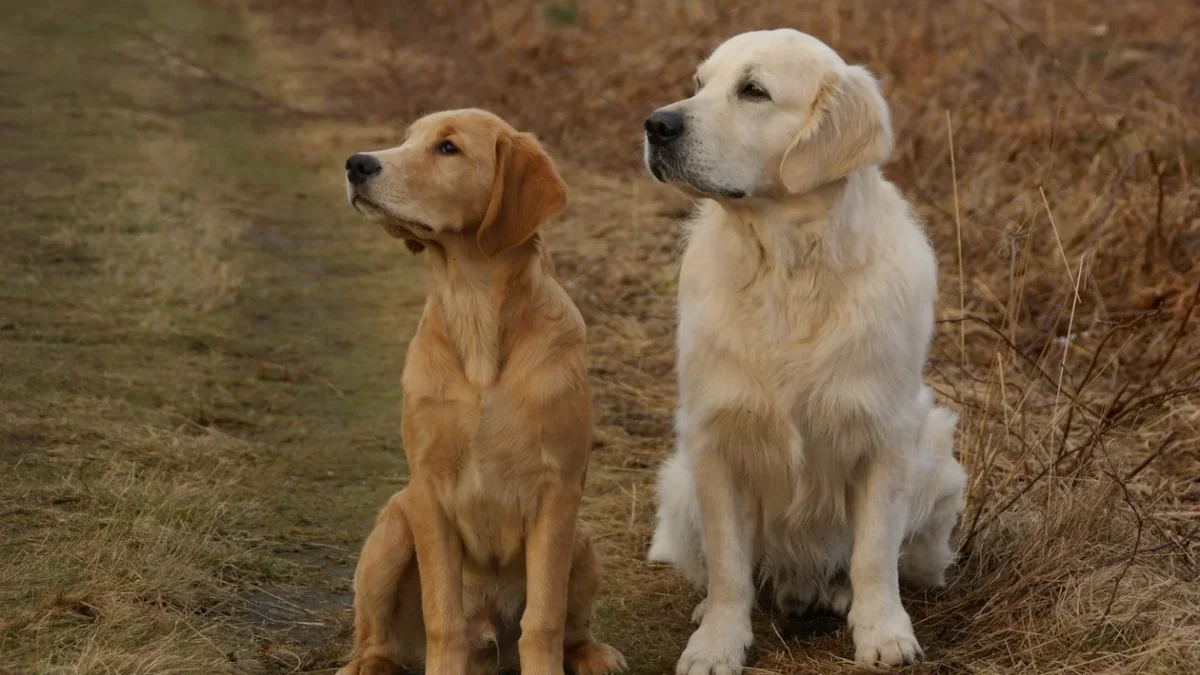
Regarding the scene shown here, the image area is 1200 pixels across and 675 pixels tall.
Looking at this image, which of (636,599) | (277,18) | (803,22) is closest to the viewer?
(636,599)

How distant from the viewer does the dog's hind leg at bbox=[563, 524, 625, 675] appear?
3.73 m

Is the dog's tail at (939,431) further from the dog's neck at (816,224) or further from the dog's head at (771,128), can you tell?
the dog's head at (771,128)

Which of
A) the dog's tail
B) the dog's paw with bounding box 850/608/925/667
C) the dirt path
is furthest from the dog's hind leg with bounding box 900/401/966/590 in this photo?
the dirt path

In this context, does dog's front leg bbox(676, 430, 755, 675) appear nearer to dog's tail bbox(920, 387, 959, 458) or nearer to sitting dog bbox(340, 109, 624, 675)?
sitting dog bbox(340, 109, 624, 675)

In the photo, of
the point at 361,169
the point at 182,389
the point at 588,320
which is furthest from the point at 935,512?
the point at 588,320

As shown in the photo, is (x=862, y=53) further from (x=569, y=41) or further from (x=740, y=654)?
(x=740, y=654)

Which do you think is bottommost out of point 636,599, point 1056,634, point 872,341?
point 636,599

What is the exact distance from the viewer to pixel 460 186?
356 cm

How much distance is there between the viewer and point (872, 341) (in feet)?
12.0

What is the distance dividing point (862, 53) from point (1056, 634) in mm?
7389

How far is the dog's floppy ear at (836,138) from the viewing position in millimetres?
3629

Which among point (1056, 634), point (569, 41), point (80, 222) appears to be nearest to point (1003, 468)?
point (1056, 634)

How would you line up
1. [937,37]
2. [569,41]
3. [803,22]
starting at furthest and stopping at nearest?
[569,41]
[803,22]
[937,37]

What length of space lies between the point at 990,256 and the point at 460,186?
4.00m
